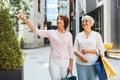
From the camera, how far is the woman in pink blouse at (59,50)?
4277mm

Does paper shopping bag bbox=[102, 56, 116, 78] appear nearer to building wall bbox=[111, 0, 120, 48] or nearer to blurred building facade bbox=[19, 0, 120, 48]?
blurred building facade bbox=[19, 0, 120, 48]

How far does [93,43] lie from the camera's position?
15.2 feet

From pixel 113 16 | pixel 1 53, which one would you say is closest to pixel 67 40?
pixel 1 53

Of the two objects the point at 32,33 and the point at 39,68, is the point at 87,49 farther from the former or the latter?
the point at 32,33

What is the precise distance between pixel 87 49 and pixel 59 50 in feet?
1.71

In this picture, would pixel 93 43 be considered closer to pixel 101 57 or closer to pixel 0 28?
pixel 101 57

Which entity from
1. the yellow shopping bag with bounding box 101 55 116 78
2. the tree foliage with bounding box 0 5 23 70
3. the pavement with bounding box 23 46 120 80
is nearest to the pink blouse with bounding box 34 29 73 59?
the tree foliage with bounding box 0 5 23 70

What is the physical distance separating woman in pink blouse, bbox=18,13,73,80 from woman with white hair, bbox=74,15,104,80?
0.30 m

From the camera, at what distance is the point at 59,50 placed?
4.31m

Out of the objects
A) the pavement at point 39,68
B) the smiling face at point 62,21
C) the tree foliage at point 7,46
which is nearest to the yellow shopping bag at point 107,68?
the smiling face at point 62,21

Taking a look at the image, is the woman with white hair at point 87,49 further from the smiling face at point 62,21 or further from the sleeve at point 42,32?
the sleeve at point 42,32

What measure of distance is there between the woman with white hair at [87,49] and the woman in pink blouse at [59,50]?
30 centimetres

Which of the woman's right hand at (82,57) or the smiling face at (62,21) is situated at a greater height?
the smiling face at (62,21)

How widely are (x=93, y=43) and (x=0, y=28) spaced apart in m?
1.43
